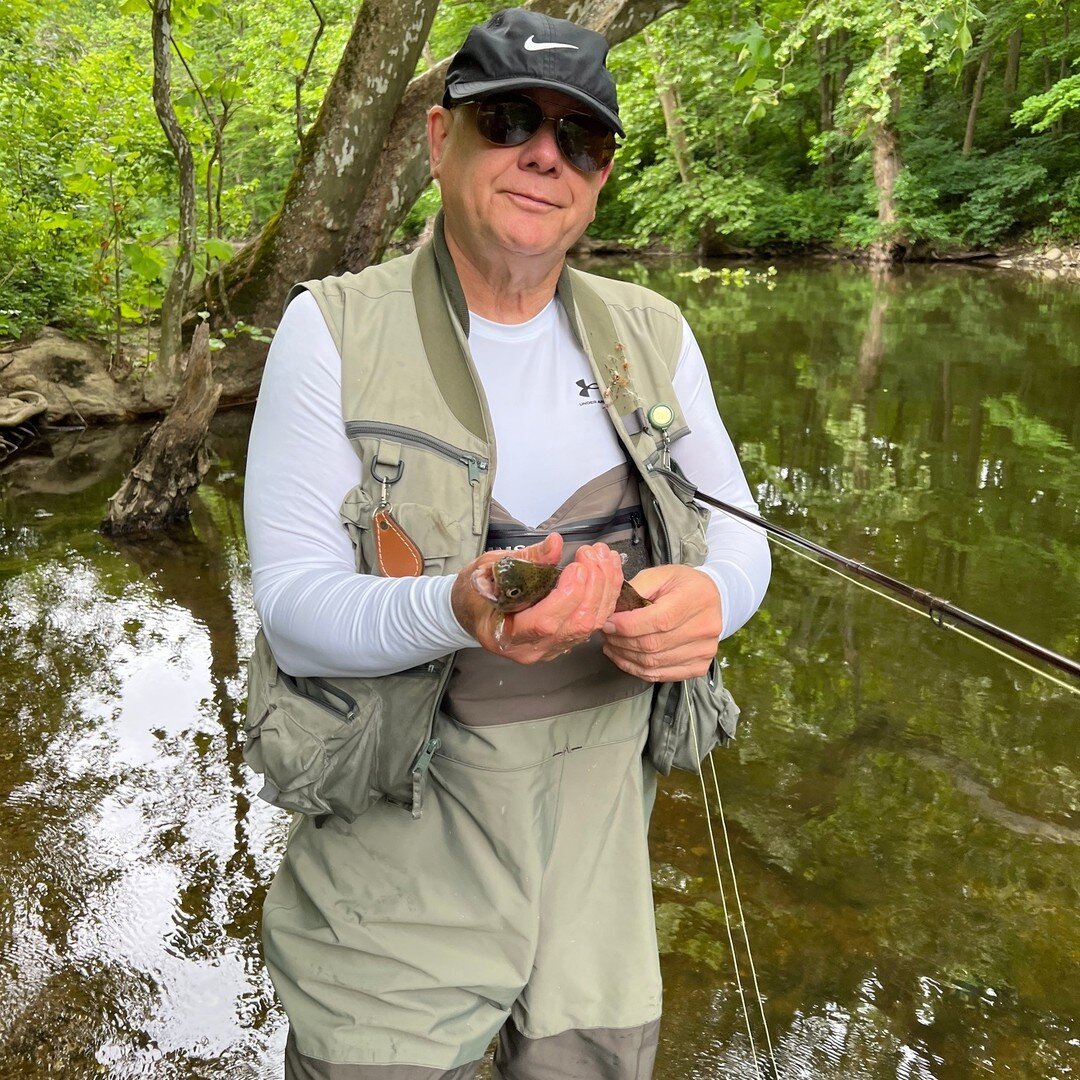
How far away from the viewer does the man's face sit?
1.84 metres

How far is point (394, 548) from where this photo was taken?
170cm

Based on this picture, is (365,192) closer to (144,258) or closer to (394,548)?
(144,258)

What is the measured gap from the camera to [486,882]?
1771mm

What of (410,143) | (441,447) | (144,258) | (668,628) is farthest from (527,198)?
(410,143)

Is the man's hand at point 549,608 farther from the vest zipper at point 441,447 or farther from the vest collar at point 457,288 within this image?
the vest collar at point 457,288

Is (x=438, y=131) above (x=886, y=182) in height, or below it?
below

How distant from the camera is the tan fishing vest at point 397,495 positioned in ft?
5.56

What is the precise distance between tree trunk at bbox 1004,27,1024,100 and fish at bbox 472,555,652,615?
30.3 metres

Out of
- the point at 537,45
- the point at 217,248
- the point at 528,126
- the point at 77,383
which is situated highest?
the point at 537,45

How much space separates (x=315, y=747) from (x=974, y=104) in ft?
97.1

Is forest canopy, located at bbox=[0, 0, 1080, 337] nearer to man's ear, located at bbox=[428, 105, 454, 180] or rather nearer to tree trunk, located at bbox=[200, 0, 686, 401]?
tree trunk, located at bbox=[200, 0, 686, 401]

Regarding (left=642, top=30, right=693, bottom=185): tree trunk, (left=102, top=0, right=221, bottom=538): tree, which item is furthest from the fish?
(left=642, top=30, right=693, bottom=185): tree trunk

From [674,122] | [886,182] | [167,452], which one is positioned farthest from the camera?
[674,122]

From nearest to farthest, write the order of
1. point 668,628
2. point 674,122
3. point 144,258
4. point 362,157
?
point 668,628 < point 144,258 < point 362,157 < point 674,122
